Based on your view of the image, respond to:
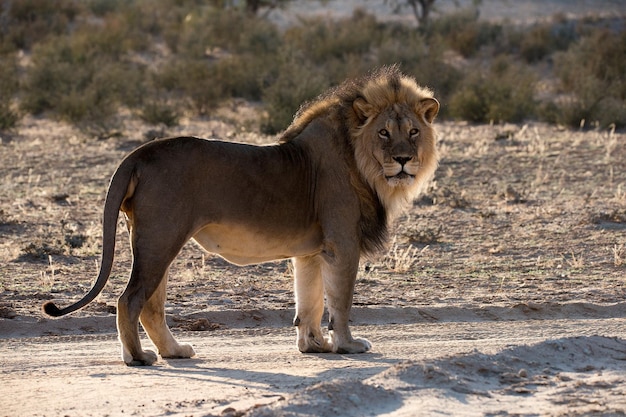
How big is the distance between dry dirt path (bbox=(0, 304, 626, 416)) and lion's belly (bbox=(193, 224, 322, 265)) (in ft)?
1.98

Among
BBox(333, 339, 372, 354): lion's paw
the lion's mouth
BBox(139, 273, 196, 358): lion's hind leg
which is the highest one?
the lion's mouth

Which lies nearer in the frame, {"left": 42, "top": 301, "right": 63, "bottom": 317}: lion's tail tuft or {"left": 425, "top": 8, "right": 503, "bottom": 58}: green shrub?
{"left": 42, "top": 301, "right": 63, "bottom": 317}: lion's tail tuft

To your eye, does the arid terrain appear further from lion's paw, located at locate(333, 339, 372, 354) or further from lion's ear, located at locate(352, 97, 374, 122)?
lion's ear, located at locate(352, 97, 374, 122)

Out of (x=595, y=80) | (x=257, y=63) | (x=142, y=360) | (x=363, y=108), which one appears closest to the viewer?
(x=142, y=360)

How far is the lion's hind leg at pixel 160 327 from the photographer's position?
706cm

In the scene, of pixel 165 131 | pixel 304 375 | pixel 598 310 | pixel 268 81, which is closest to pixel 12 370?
pixel 304 375

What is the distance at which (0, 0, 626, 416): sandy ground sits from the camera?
5.82 meters

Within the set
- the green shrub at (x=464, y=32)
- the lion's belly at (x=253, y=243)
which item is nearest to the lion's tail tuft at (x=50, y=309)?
the lion's belly at (x=253, y=243)

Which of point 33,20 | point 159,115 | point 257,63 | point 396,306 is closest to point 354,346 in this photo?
point 396,306

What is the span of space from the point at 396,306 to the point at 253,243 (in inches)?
88.7

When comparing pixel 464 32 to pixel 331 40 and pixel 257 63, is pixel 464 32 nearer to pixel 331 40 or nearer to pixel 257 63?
pixel 331 40

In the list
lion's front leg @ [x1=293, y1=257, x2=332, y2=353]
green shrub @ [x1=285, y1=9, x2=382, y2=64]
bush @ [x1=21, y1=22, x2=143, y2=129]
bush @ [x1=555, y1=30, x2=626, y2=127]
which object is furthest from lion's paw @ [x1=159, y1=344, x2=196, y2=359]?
green shrub @ [x1=285, y1=9, x2=382, y2=64]

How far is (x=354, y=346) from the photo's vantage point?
7.42 metres

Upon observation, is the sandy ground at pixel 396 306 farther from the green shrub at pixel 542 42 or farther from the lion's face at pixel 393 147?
the green shrub at pixel 542 42
